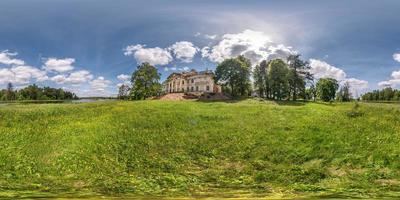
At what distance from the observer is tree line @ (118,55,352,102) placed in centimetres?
8350

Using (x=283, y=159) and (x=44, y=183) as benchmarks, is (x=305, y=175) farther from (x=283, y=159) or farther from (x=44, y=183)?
(x=44, y=183)

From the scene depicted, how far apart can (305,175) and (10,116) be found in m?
31.9

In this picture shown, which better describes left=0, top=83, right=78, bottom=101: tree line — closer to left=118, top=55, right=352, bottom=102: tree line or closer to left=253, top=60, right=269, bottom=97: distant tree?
left=118, top=55, right=352, bottom=102: tree line

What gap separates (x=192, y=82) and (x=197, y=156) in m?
91.9

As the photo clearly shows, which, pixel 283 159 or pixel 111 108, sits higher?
pixel 111 108

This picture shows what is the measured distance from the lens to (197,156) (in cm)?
2800

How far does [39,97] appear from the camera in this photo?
135 meters

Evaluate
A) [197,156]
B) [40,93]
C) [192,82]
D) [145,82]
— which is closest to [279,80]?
[145,82]

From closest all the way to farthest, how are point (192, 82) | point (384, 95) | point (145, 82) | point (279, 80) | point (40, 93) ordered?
point (279, 80), point (145, 82), point (192, 82), point (40, 93), point (384, 95)

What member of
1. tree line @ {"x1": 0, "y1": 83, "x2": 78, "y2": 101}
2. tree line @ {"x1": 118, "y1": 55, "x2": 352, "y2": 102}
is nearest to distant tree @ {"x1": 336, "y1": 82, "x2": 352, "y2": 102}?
tree line @ {"x1": 118, "y1": 55, "x2": 352, "y2": 102}

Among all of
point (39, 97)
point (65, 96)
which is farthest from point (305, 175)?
point (65, 96)

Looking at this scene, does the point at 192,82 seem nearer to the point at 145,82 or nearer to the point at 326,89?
the point at 145,82

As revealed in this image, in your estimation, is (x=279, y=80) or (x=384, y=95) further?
(x=384, y=95)

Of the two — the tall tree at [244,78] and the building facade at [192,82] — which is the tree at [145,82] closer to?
the building facade at [192,82]
